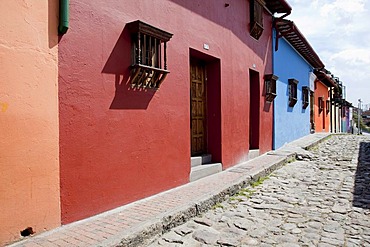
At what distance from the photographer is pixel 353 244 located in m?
3.05

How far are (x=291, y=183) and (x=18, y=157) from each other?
484 cm

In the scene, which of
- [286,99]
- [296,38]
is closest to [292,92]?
[286,99]

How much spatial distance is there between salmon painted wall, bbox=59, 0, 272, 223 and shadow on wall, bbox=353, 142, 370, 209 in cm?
275

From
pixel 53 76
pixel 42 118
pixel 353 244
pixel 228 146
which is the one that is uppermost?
pixel 53 76

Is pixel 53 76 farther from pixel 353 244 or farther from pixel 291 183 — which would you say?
pixel 291 183

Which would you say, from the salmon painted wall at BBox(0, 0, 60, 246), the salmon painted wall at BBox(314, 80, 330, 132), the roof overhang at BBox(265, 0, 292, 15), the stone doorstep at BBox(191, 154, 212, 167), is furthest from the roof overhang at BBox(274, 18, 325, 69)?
the salmon painted wall at BBox(0, 0, 60, 246)

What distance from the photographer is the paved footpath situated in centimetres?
298

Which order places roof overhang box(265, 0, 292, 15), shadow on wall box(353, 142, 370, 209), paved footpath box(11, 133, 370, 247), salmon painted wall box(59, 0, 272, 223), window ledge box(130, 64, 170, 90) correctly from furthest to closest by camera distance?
roof overhang box(265, 0, 292, 15) < shadow on wall box(353, 142, 370, 209) < window ledge box(130, 64, 170, 90) < salmon painted wall box(59, 0, 272, 223) < paved footpath box(11, 133, 370, 247)

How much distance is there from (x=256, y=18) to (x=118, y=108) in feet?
18.5

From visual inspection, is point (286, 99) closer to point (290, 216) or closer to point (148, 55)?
point (290, 216)

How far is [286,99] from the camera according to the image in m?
11.0

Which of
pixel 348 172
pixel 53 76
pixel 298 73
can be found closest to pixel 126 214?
pixel 53 76

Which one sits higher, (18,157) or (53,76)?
(53,76)

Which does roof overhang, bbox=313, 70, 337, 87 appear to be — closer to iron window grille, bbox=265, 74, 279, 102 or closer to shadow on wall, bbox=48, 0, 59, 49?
iron window grille, bbox=265, 74, 279, 102
